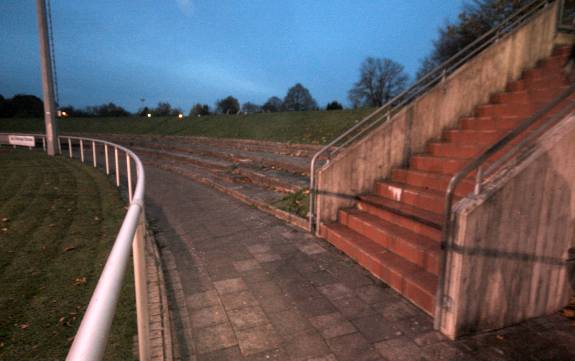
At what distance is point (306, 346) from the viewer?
10.1ft

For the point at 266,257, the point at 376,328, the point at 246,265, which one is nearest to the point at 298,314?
the point at 376,328

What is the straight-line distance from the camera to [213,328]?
Answer: 3365 mm

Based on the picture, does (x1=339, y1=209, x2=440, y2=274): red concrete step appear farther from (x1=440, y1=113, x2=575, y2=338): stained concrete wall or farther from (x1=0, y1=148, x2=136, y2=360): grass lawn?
(x1=0, y1=148, x2=136, y2=360): grass lawn

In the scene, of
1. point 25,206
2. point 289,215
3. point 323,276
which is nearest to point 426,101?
point 289,215

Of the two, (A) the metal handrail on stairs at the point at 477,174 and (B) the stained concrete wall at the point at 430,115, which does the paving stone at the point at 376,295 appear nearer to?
(A) the metal handrail on stairs at the point at 477,174

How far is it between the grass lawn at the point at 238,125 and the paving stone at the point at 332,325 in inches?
349

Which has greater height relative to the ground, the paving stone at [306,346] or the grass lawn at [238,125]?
the grass lawn at [238,125]

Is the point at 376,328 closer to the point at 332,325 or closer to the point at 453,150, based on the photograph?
Result: the point at 332,325

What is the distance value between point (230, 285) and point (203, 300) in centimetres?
43

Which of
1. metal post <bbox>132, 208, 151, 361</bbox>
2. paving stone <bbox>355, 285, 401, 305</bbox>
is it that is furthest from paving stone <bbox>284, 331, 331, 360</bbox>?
metal post <bbox>132, 208, 151, 361</bbox>

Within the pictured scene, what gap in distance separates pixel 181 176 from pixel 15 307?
9.65 meters

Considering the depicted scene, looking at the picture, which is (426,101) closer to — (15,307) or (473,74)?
(473,74)

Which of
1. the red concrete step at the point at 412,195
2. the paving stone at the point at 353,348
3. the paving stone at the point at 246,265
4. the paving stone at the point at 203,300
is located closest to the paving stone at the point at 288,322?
the paving stone at the point at 353,348

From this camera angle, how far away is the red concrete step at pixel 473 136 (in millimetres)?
5387
